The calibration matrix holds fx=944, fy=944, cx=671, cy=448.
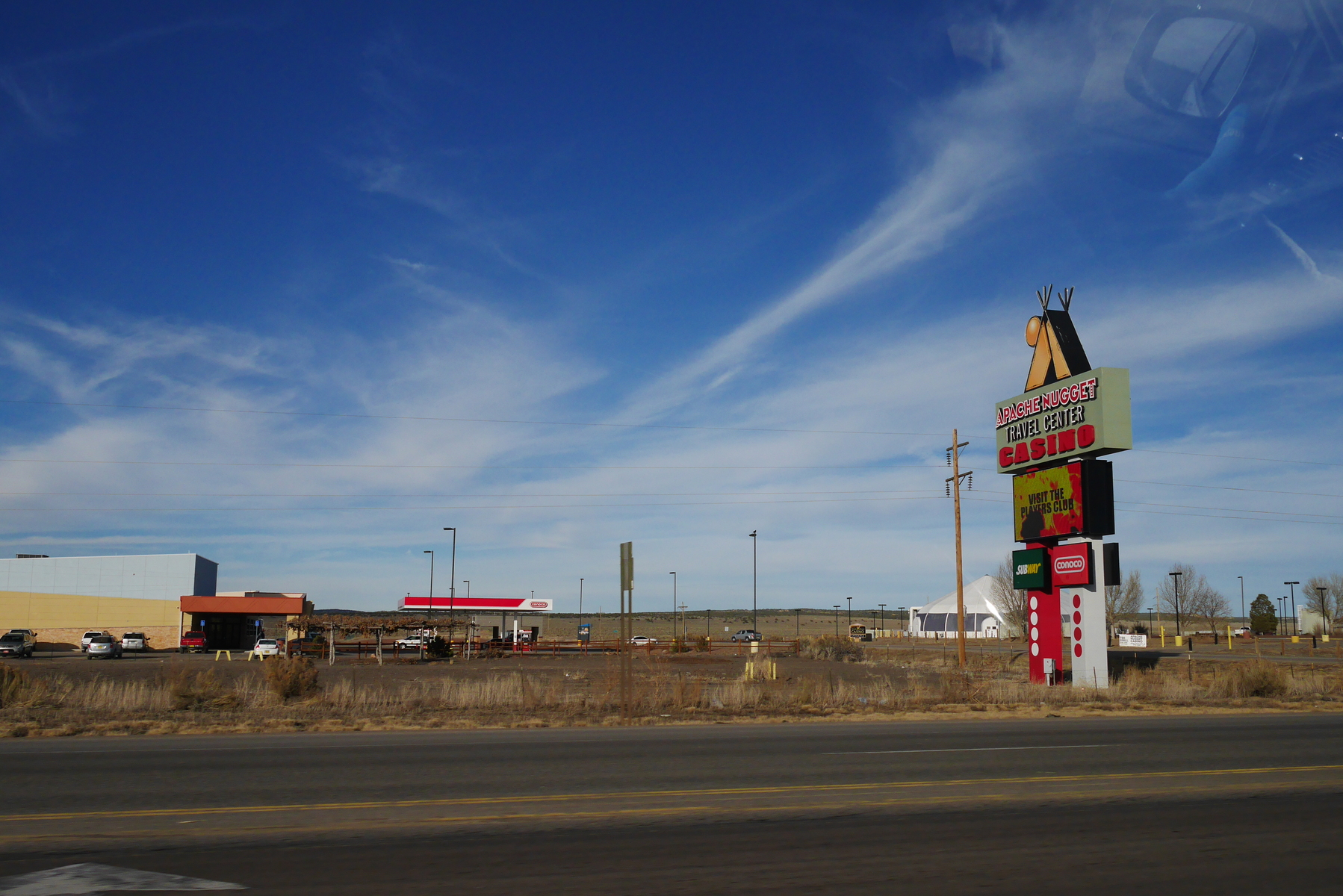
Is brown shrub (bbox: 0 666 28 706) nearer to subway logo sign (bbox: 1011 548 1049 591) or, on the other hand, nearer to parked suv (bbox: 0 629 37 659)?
subway logo sign (bbox: 1011 548 1049 591)

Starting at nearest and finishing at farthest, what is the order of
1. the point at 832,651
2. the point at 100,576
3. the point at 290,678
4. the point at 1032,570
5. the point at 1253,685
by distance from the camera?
the point at 290,678, the point at 1253,685, the point at 1032,570, the point at 832,651, the point at 100,576

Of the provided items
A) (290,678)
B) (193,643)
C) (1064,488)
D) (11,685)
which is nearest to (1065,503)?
(1064,488)

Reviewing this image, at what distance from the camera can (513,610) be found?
7344 cm

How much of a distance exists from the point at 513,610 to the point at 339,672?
35264 millimetres

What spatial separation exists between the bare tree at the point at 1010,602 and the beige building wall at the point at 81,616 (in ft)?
249

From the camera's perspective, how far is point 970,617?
101 m

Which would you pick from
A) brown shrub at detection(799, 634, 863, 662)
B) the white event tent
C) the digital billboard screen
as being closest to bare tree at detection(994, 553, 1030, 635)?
the white event tent

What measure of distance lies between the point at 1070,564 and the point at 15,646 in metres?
58.1

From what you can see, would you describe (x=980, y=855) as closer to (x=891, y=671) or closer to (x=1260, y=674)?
(x=1260, y=674)

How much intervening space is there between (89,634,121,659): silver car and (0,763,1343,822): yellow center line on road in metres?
56.0

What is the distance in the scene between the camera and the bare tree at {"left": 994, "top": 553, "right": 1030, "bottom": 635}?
93.2 meters

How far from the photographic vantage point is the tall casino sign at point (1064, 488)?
1156 inches

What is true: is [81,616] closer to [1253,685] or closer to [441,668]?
[441,668]

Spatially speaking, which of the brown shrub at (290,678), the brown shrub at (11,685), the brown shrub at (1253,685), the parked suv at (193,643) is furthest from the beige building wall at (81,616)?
the brown shrub at (1253,685)
